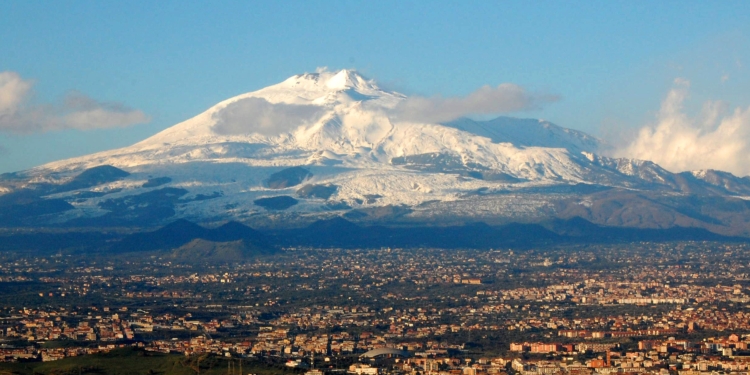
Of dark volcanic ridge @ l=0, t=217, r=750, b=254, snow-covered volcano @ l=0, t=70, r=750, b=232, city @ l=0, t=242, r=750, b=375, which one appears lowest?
city @ l=0, t=242, r=750, b=375

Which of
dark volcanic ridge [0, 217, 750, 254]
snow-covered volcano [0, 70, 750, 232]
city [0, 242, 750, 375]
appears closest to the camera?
city [0, 242, 750, 375]

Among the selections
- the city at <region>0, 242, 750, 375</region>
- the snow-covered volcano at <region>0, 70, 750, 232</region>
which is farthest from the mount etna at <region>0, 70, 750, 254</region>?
the city at <region>0, 242, 750, 375</region>

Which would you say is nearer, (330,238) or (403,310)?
(403,310)

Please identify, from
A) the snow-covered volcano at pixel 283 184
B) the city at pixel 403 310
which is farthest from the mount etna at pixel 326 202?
the city at pixel 403 310

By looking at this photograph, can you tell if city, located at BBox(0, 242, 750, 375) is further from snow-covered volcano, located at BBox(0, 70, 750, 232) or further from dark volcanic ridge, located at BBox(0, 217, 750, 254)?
snow-covered volcano, located at BBox(0, 70, 750, 232)

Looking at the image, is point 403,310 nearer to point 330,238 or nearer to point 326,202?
point 330,238

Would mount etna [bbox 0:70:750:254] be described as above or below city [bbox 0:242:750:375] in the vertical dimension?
above

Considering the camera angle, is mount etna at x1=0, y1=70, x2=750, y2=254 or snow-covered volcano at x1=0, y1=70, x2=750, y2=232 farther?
snow-covered volcano at x1=0, y1=70, x2=750, y2=232

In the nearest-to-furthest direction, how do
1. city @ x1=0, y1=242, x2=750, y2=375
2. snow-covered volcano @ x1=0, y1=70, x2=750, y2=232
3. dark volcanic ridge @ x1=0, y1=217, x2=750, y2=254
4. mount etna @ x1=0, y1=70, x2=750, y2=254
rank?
city @ x1=0, y1=242, x2=750, y2=375, dark volcanic ridge @ x1=0, y1=217, x2=750, y2=254, mount etna @ x1=0, y1=70, x2=750, y2=254, snow-covered volcano @ x1=0, y1=70, x2=750, y2=232

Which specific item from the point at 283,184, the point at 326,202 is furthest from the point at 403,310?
the point at 283,184

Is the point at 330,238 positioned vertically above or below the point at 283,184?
below

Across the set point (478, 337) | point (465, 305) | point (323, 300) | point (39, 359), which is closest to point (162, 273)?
point (323, 300)
